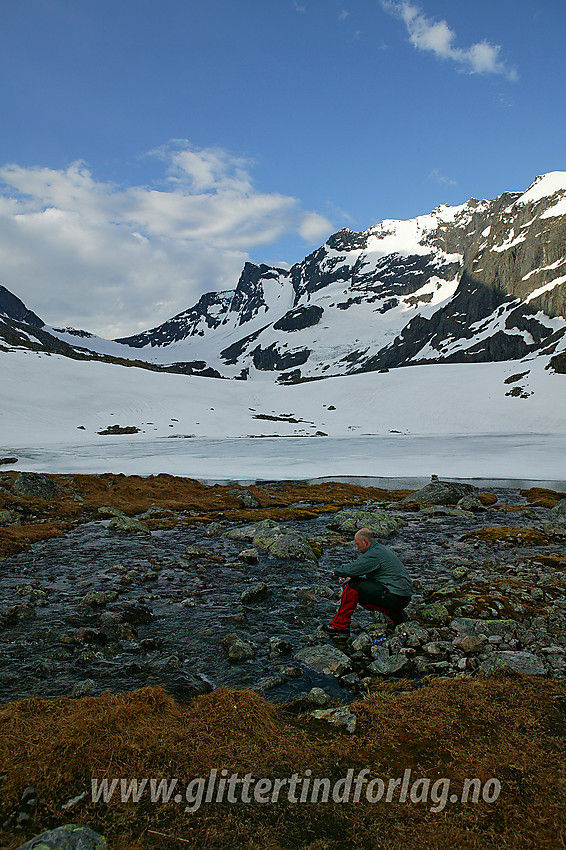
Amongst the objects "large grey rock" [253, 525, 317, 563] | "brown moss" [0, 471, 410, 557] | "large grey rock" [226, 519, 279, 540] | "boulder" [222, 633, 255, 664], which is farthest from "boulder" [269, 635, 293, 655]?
"brown moss" [0, 471, 410, 557]

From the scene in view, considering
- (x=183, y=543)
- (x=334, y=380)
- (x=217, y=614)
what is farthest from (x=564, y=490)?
(x=334, y=380)

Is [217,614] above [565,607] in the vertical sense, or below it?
below

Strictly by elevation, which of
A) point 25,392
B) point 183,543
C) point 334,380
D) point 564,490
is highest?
point 334,380

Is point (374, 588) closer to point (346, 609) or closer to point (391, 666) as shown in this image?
point (346, 609)

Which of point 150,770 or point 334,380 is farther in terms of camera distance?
point 334,380

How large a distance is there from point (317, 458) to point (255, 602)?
120 feet

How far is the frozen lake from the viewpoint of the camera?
3772 cm

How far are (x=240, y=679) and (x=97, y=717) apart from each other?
2.44 metres

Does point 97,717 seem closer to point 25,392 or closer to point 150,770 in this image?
point 150,770

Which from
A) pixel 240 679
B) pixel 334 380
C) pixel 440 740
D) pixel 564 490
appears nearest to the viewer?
pixel 440 740

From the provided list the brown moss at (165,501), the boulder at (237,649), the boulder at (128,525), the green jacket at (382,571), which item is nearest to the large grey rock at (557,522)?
the brown moss at (165,501)

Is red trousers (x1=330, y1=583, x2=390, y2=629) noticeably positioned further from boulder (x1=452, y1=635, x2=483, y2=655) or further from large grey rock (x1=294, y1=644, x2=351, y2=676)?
boulder (x1=452, y1=635, x2=483, y2=655)

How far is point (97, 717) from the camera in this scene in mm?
5609

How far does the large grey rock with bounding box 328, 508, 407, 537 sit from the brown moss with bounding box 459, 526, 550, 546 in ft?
9.53
